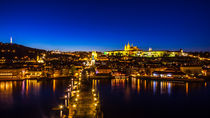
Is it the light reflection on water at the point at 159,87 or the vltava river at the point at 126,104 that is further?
the light reflection on water at the point at 159,87

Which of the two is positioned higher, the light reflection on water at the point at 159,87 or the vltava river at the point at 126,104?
the light reflection on water at the point at 159,87

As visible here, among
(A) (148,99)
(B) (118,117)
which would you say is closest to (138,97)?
(A) (148,99)

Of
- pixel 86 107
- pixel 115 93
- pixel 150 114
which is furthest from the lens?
pixel 115 93

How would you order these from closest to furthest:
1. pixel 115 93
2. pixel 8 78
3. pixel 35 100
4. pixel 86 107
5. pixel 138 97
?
pixel 86 107 → pixel 35 100 → pixel 138 97 → pixel 115 93 → pixel 8 78

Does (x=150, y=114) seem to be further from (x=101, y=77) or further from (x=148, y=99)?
(x=101, y=77)

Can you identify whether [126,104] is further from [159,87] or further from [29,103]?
[159,87]

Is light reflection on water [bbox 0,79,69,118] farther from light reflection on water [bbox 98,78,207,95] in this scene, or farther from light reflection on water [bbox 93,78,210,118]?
light reflection on water [bbox 98,78,207,95]

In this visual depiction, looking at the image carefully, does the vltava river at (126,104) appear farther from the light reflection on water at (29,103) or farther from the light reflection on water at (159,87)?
the light reflection on water at (159,87)

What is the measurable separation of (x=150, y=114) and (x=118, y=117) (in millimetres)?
1359

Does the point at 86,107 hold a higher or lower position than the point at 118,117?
higher

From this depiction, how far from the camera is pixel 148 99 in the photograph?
394 inches

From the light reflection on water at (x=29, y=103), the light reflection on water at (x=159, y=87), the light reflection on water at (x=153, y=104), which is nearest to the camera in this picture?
the light reflection on water at (x=29, y=103)

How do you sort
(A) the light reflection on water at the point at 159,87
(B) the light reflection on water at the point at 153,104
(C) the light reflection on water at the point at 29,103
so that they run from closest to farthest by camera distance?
(C) the light reflection on water at the point at 29,103 → (B) the light reflection on water at the point at 153,104 → (A) the light reflection on water at the point at 159,87

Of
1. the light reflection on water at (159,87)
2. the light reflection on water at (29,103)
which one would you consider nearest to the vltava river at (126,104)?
the light reflection on water at (29,103)
